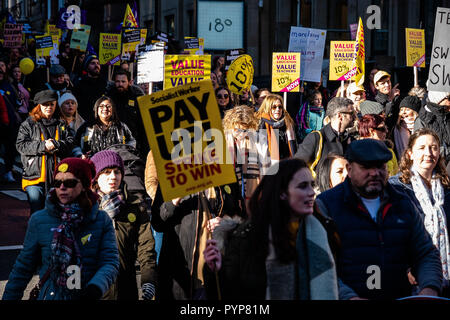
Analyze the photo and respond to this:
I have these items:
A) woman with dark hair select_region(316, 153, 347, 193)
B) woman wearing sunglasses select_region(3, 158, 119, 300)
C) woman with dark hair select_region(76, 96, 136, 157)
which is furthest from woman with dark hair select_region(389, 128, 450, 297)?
woman with dark hair select_region(76, 96, 136, 157)

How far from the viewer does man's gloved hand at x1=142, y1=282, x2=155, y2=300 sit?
5.22 m

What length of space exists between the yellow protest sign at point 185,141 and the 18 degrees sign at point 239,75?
8174mm

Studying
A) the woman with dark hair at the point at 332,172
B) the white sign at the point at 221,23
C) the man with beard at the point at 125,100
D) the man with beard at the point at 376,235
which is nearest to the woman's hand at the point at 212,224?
the man with beard at the point at 376,235

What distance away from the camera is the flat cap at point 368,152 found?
4434mm

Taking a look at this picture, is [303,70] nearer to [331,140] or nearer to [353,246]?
[331,140]

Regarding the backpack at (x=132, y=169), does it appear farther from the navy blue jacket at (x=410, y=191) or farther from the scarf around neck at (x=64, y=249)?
the scarf around neck at (x=64, y=249)

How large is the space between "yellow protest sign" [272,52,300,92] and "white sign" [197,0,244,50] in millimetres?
17629

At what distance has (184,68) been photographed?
1159 centimetres

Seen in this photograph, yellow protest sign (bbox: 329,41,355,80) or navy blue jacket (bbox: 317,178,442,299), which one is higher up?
yellow protest sign (bbox: 329,41,355,80)

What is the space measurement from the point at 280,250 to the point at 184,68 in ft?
26.5

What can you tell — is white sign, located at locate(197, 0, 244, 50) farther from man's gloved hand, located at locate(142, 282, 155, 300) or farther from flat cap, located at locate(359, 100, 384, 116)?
man's gloved hand, located at locate(142, 282, 155, 300)

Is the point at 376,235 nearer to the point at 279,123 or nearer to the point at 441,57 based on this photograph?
the point at 441,57

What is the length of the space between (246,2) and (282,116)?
23.7 metres
